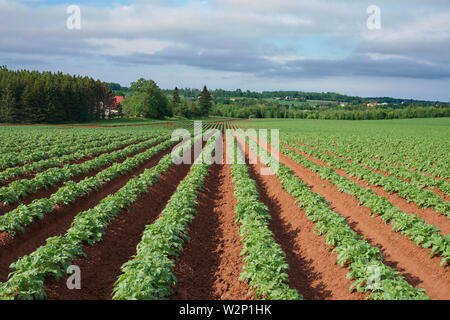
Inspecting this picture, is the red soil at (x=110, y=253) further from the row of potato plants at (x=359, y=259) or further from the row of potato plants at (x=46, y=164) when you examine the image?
the row of potato plants at (x=46, y=164)

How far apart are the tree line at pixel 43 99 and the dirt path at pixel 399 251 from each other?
71548 mm

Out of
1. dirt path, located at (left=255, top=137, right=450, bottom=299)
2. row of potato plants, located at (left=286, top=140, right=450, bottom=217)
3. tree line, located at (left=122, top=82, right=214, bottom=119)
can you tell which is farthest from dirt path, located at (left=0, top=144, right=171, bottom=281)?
tree line, located at (left=122, top=82, right=214, bottom=119)

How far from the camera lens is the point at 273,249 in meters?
7.07

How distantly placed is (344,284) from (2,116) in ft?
252

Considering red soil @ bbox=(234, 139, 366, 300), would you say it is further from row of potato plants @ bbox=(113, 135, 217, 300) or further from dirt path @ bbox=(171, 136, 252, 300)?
row of potato plants @ bbox=(113, 135, 217, 300)

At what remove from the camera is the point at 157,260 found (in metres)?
6.32

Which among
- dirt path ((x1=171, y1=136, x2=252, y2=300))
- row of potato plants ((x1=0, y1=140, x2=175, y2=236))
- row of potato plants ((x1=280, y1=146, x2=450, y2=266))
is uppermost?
row of potato plants ((x1=0, y1=140, x2=175, y2=236))

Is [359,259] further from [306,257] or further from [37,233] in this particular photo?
[37,233]

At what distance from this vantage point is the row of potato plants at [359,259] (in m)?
5.59

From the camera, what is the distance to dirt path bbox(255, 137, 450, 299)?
22.4 ft

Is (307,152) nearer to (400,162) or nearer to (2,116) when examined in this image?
(400,162)

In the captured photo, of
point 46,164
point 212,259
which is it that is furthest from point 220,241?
point 46,164

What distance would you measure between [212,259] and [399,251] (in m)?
5.13

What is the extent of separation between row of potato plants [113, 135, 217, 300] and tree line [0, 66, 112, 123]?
69647 millimetres
